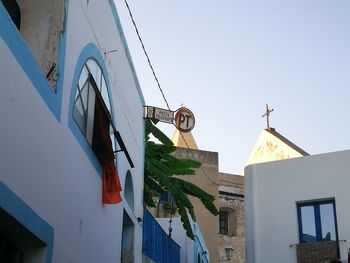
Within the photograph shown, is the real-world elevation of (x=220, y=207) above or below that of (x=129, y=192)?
above

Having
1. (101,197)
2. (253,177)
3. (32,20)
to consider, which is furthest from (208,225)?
(32,20)

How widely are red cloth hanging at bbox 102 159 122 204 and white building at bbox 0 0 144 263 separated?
0.42 ft

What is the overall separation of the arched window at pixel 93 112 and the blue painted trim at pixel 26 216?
6.21 ft

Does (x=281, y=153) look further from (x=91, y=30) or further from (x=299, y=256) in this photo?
(x=91, y=30)

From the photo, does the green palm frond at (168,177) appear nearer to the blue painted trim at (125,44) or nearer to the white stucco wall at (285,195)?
the blue painted trim at (125,44)

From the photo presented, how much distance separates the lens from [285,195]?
1628 centimetres

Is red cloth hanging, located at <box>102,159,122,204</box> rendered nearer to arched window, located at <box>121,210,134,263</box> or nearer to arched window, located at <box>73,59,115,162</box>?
arched window, located at <box>73,59,115,162</box>

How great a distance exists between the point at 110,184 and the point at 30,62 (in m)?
3.30

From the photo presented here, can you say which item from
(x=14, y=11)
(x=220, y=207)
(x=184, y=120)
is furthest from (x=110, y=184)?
(x=220, y=207)

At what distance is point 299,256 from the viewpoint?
15500 millimetres

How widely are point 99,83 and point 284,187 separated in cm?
878

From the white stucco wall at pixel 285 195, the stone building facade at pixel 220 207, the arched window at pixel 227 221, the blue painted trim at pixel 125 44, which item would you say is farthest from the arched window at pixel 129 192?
the arched window at pixel 227 221

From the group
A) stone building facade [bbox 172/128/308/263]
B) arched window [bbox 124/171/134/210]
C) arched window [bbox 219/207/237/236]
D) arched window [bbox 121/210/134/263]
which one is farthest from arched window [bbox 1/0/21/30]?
arched window [bbox 219/207/237/236]

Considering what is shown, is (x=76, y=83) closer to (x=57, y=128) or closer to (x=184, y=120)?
(x=57, y=128)
